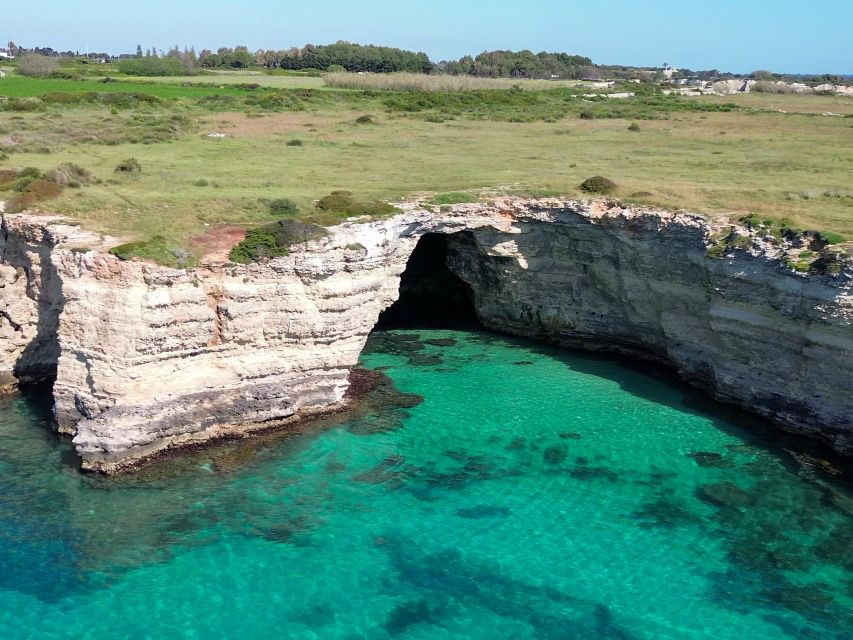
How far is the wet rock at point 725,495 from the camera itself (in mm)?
Result: 23516

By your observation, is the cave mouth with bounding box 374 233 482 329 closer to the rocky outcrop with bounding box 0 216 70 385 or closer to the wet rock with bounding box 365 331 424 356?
the wet rock with bounding box 365 331 424 356

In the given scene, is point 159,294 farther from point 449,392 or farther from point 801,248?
point 801,248

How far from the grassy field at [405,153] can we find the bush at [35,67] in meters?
15.7

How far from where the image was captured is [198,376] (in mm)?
25719

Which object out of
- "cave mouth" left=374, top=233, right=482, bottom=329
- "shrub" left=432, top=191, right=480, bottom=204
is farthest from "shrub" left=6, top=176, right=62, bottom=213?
"cave mouth" left=374, top=233, right=482, bottom=329

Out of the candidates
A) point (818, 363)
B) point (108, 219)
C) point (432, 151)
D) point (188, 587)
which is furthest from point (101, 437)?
point (432, 151)

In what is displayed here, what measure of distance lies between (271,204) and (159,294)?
8859mm

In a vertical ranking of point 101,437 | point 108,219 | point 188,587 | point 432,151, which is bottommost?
point 188,587

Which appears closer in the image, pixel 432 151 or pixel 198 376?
pixel 198 376

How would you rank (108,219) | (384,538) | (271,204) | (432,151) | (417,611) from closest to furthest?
(417,611), (384,538), (108,219), (271,204), (432,151)

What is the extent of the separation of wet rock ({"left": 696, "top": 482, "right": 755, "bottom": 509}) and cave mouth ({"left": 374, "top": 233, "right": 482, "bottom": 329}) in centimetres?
1741

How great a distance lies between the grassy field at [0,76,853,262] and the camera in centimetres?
3175

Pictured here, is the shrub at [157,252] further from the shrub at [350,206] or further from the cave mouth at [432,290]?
the cave mouth at [432,290]

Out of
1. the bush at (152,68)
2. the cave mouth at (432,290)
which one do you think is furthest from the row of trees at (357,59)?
the cave mouth at (432,290)
